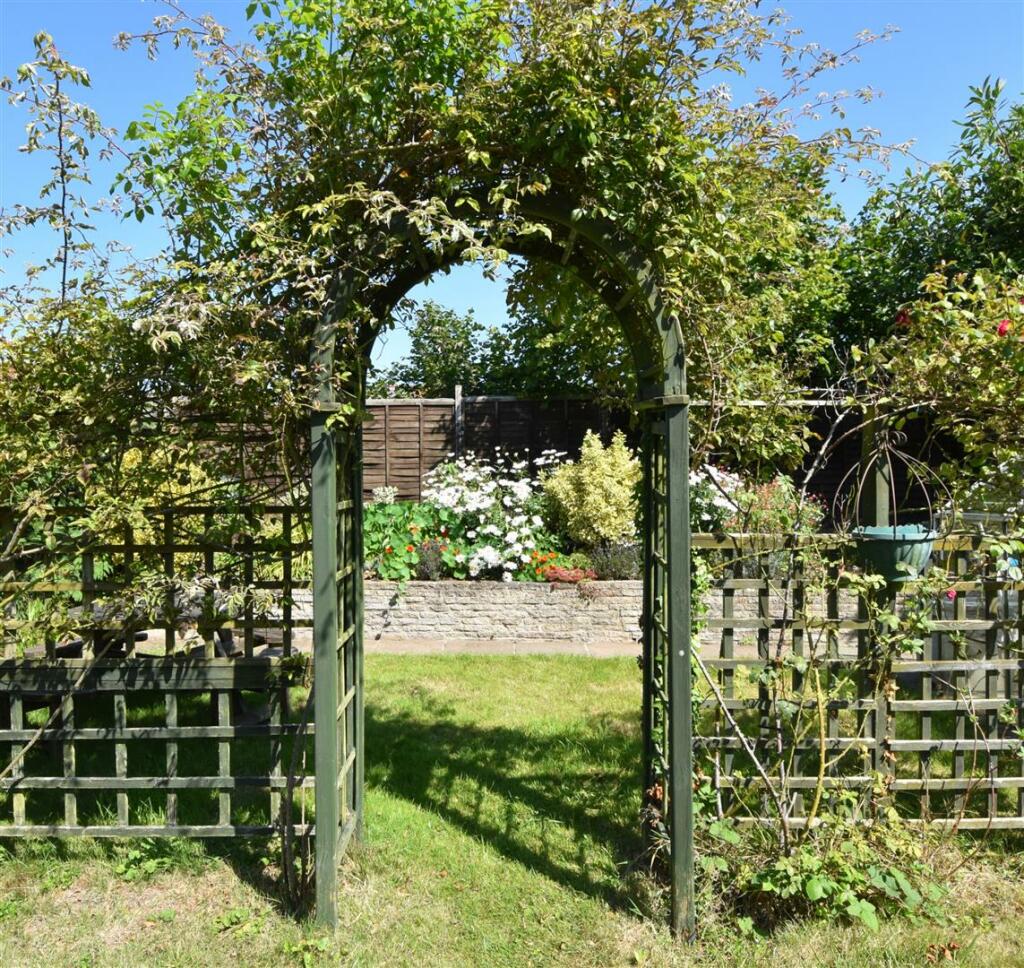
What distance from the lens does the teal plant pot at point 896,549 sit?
314cm

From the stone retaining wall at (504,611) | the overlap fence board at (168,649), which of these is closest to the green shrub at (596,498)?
the stone retaining wall at (504,611)

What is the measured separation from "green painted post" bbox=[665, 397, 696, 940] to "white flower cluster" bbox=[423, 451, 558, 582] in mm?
5053

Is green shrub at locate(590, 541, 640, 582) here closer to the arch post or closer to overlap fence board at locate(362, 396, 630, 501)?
overlap fence board at locate(362, 396, 630, 501)

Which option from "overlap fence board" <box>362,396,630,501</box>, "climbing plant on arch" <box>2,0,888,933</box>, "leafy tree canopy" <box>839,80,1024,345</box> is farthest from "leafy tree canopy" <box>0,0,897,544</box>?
"overlap fence board" <box>362,396,630,501</box>

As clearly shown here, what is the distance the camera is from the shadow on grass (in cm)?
348

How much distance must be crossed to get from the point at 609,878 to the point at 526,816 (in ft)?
2.23

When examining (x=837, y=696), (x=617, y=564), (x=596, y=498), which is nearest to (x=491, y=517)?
(x=596, y=498)

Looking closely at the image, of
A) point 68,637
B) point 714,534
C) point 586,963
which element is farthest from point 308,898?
point 714,534

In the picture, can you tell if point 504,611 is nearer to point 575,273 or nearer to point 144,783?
point 144,783

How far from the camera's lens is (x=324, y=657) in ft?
9.57

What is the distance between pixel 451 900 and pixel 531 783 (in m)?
1.17

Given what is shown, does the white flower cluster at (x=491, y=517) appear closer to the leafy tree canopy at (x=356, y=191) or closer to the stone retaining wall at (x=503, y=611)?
the stone retaining wall at (x=503, y=611)

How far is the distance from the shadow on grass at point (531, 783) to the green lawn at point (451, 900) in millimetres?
12

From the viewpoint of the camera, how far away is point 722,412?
3.28 metres
